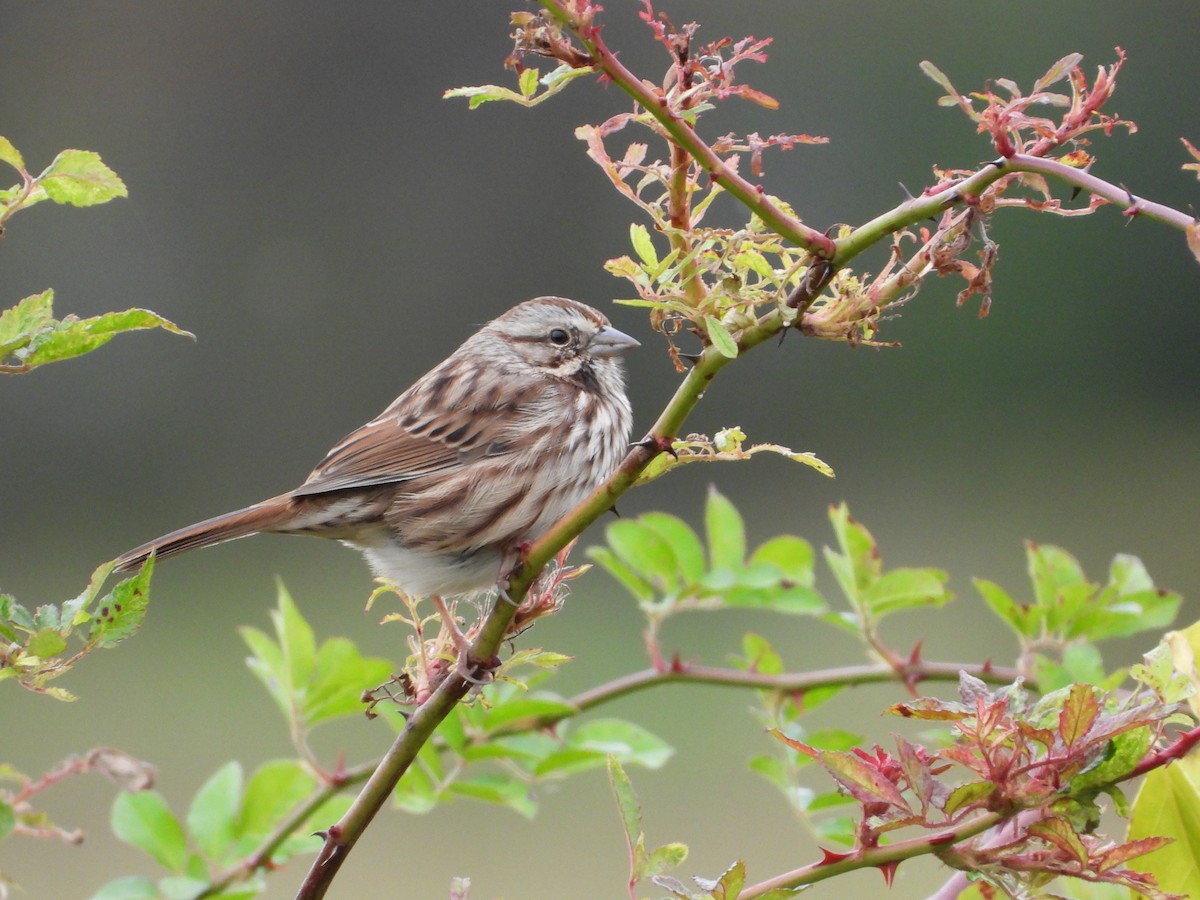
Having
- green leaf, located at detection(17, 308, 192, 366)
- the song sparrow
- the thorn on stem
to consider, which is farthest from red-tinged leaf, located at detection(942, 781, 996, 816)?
the song sparrow

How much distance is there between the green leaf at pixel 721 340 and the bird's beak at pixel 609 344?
1906 millimetres

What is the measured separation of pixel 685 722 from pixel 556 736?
A: 23.5ft

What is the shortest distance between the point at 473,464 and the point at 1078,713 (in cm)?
184

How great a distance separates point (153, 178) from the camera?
35.0 ft

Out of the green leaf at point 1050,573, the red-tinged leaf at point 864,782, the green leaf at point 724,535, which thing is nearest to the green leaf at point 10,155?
the red-tinged leaf at point 864,782

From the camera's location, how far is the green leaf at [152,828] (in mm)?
1792

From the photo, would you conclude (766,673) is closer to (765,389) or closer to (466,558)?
(466,558)

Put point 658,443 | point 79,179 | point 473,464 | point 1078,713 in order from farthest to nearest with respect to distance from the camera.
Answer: point 473,464, point 79,179, point 658,443, point 1078,713

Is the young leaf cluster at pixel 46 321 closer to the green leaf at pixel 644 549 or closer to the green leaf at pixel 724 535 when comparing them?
the green leaf at pixel 644 549

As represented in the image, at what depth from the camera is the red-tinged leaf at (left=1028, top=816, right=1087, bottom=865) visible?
1006 mm

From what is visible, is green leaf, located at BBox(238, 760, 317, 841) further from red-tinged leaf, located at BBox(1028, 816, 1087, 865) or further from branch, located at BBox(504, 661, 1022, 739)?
red-tinged leaf, located at BBox(1028, 816, 1087, 865)

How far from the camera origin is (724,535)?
225 centimetres

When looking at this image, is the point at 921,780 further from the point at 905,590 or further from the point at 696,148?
the point at 905,590

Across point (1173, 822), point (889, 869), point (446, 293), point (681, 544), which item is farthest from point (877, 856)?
point (446, 293)
